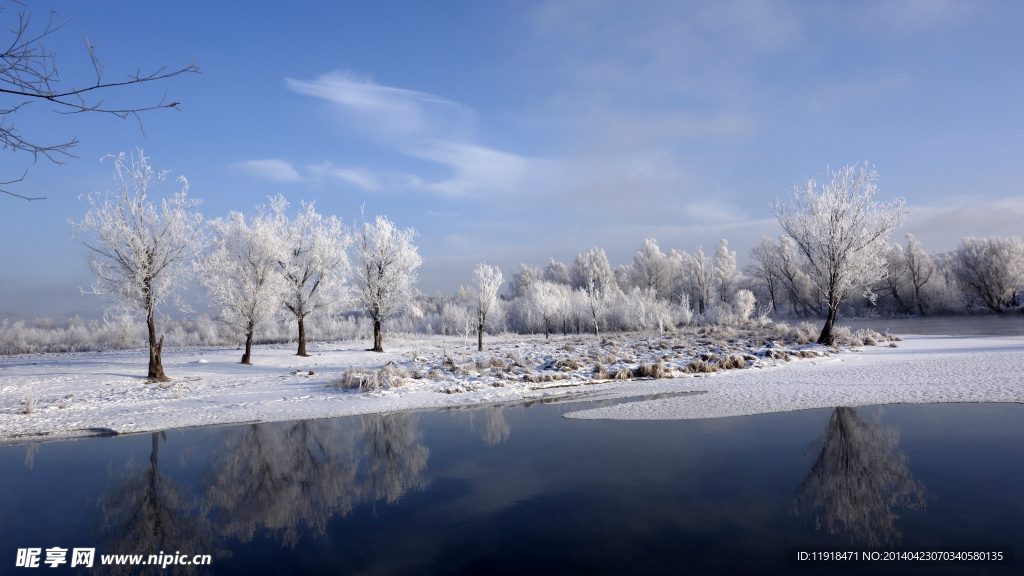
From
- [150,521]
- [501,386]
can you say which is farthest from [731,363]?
[150,521]

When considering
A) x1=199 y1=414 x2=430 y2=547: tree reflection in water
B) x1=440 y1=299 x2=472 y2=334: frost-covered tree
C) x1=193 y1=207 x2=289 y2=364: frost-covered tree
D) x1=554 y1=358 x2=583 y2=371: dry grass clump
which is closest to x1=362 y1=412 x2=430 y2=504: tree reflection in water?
x1=199 y1=414 x2=430 y2=547: tree reflection in water

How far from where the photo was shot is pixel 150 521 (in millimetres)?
4891

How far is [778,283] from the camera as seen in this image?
61.1 metres

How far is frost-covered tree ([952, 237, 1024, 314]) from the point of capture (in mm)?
→ 44969

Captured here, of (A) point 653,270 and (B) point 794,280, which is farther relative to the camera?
(A) point 653,270

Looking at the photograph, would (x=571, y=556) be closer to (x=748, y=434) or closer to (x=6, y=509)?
(x=748, y=434)

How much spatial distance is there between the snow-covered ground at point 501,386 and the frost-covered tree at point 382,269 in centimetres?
634

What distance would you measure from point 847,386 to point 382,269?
20.7 metres

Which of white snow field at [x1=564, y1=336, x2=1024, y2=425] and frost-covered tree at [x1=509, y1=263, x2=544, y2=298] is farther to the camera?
frost-covered tree at [x1=509, y1=263, x2=544, y2=298]

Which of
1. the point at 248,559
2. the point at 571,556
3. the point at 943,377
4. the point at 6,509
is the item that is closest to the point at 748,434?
the point at 571,556

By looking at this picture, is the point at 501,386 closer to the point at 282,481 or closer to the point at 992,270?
the point at 282,481

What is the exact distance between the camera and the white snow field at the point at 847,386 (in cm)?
895

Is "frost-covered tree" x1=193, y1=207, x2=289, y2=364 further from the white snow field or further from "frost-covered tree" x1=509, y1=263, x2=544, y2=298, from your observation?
"frost-covered tree" x1=509, y1=263, x2=544, y2=298

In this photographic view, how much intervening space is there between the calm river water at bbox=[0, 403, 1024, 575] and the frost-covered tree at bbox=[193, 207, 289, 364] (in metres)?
12.1
